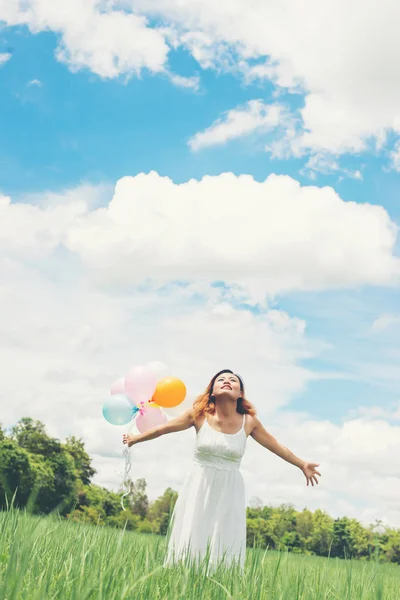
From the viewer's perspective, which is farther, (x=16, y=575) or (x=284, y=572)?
(x=284, y=572)

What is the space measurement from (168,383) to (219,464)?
204cm

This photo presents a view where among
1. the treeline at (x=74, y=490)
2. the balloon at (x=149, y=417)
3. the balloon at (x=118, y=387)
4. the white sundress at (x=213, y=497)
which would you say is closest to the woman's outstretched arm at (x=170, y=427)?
the white sundress at (x=213, y=497)

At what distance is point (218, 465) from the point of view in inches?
207

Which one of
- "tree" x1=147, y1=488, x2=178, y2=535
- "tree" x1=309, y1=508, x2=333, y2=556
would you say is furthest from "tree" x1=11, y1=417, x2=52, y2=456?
"tree" x1=147, y1=488, x2=178, y2=535

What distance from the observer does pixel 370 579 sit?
3.30 m

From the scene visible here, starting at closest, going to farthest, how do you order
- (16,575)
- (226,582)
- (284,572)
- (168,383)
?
(16,575), (284,572), (226,582), (168,383)

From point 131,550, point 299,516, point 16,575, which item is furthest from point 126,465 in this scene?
point 299,516

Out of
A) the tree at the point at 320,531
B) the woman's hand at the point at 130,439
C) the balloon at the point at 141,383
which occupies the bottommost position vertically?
the tree at the point at 320,531

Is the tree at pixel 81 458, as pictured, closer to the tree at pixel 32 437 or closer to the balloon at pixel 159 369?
the tree at pixel 32 437

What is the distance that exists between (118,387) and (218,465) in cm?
282

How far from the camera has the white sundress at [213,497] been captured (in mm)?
5121

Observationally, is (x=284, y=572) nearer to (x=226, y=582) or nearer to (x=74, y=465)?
(x=226, y=582)

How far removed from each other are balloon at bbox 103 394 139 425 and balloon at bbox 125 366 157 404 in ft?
0.40

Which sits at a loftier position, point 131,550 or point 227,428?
point 227,428
